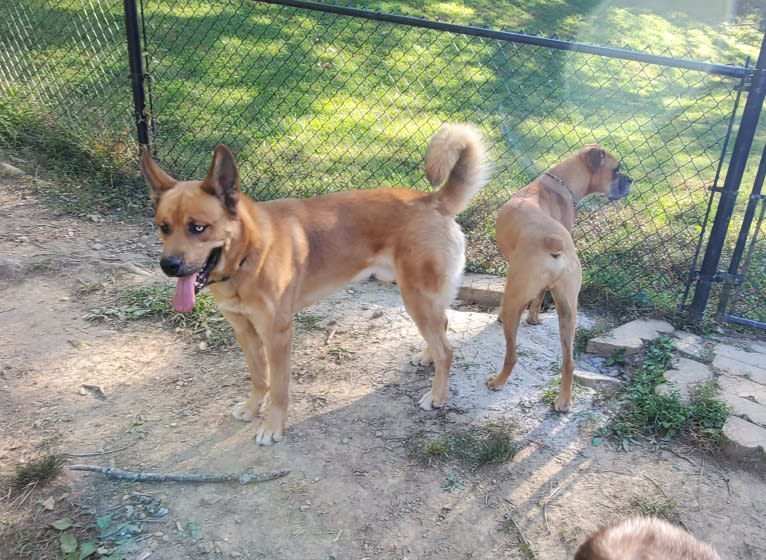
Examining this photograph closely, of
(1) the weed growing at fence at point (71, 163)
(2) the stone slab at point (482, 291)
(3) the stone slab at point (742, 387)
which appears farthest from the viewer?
(1) the weed growing at fence at point (71, 163)

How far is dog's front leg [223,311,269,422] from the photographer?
306 centimetres

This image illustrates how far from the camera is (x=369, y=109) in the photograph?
21.4ft

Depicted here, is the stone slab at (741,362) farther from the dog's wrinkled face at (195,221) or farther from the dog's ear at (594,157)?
the dog's wrinkled face at (195,221)

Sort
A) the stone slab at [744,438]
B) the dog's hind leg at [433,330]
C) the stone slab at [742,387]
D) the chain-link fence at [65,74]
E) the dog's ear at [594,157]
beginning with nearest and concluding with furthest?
the stone slab at [744,438] < the dog's hind leg at [433,330] < the stone slab at [742,387] < the dog's ear at [594,157] < the chain-link fence at [65,74]

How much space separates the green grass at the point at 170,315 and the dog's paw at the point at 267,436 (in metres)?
0.86

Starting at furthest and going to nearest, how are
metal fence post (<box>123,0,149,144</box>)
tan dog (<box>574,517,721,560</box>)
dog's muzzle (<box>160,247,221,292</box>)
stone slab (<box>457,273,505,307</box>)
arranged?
metal fence post (<box>123,0,149,144</box>), stone slab (<box>457,273,505,307</box>), dog's muzzle (<box>160,247,221,292</box>), tan dog (<box>574,517,721,560</box>)

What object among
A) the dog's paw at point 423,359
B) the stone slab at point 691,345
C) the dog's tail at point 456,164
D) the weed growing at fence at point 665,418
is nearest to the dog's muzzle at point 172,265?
the dog's tail at point 456,164

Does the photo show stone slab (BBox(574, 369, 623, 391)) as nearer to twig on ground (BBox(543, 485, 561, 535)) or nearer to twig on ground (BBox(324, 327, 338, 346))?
twig on ground (BBox(543, 485, 561, 535))

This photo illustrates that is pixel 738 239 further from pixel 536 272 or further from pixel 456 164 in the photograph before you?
pixel 456 164

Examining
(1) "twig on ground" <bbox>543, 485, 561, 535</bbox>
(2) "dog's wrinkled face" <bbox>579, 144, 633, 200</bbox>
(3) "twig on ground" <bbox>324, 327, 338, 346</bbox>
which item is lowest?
(1) "twig on ground" <bbox>543, 485, 561, 535</bbox>

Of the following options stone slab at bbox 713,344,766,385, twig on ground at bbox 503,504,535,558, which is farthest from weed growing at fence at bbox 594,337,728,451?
twig on ground at bbox 503,504,535,558

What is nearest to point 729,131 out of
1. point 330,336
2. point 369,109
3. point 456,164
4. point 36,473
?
point 456,164

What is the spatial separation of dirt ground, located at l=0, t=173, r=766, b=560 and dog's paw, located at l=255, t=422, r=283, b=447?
0.16 ft

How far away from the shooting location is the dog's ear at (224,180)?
103 inches
